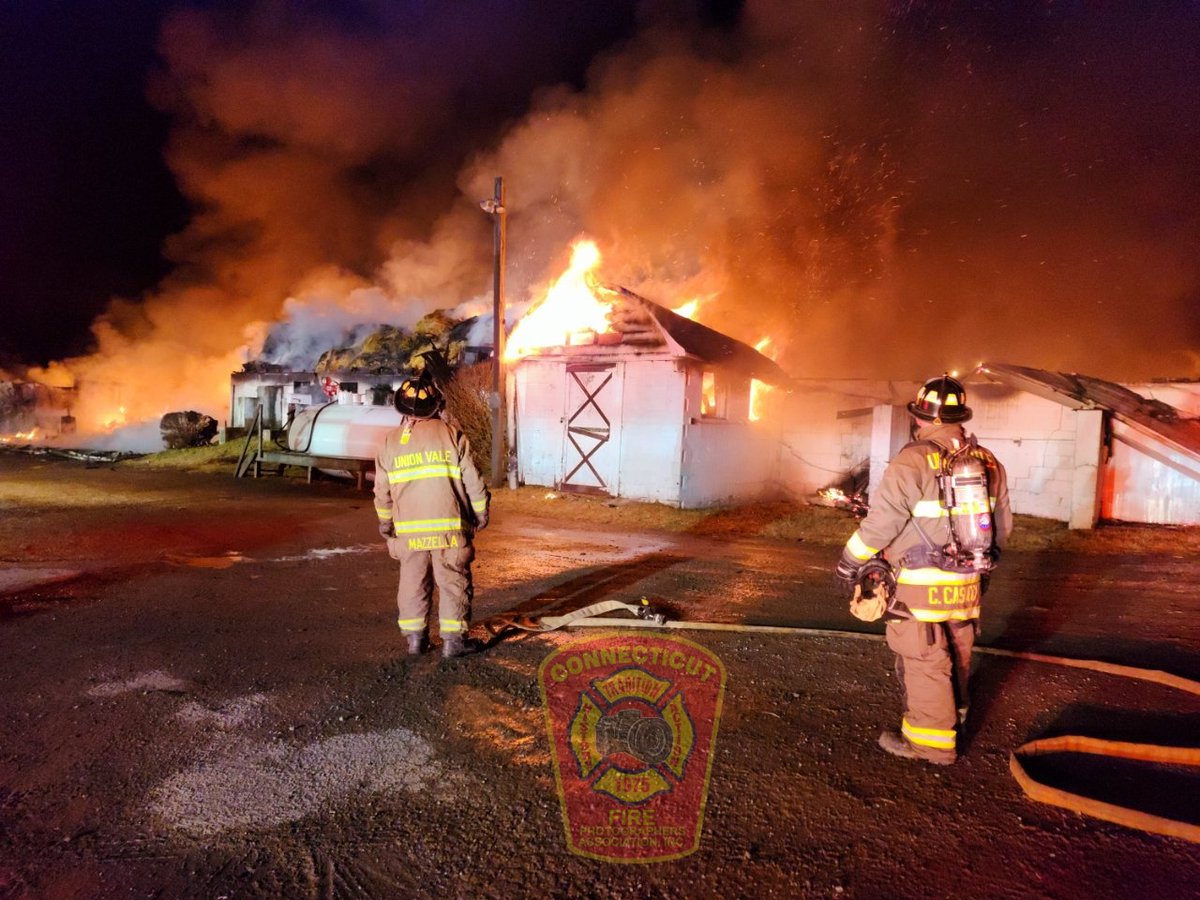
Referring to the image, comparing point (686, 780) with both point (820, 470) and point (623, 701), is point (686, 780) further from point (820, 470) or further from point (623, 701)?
point (820, 470)

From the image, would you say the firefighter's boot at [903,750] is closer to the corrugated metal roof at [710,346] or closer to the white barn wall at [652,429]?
the white barn wall at [652,429]

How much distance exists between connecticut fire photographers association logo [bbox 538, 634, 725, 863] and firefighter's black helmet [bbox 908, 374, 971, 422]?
6.32 feet

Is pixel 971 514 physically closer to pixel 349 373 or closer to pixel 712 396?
pixel 712 396

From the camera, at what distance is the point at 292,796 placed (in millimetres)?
2852

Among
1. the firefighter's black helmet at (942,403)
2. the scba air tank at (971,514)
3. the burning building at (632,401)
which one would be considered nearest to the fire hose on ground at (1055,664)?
the scba air tank at (971,514)

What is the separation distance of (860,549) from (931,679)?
67cm

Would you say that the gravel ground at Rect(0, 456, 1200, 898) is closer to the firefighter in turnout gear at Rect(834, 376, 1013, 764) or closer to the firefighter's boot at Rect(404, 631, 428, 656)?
the firefighter's boot at Rect(404, 631, 428, 656)

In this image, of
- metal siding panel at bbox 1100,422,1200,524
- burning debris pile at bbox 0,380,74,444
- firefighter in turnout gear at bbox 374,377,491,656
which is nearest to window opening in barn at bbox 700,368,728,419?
metal siding panel at bbox 1100,422,1200,524

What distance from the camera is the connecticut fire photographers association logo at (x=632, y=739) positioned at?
2.68 m

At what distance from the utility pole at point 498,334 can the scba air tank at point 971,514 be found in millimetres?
11464

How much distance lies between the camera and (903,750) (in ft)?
10.7

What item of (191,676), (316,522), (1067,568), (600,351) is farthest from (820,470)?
(191,676)

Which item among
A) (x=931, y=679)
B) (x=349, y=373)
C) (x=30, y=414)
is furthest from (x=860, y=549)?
(x=30, y=414)

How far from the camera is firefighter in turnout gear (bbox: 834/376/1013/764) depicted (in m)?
3.18
